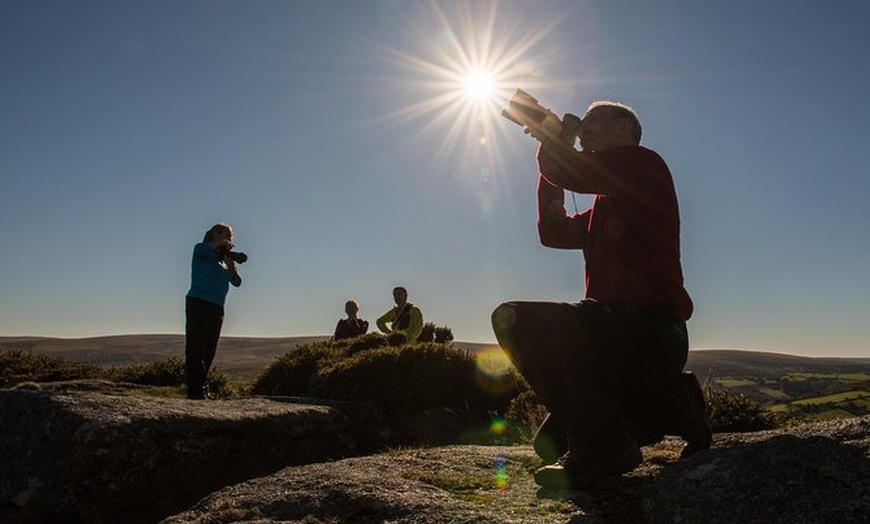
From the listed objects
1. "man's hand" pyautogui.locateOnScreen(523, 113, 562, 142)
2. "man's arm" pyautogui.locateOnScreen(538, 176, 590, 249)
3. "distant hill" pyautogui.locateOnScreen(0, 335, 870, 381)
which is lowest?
"distant hill" pyautogui.locateOnScreen(0, 335, 870, 381)

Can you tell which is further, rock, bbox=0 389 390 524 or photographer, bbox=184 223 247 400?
photographer, bbox=184 223 247 400

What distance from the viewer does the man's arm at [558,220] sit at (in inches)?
156

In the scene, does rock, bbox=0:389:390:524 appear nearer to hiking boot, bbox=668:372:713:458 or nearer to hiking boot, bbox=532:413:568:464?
hiking boot, bbox=532:413:568:464

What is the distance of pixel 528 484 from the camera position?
328cm

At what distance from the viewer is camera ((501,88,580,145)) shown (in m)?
3.51

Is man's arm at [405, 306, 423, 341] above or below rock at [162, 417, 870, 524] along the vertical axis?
above

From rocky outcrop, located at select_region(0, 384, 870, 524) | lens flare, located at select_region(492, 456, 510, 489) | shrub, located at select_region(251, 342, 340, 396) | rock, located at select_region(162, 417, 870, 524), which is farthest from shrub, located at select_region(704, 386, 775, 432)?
shrub, located at select_region(251, 342, 340, 396)

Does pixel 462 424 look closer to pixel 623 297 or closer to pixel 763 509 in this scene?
pixel 623 297

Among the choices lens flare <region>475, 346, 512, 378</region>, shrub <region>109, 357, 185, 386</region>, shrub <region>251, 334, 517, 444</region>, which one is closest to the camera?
shrub <region>251, 334, 517, 444</region>

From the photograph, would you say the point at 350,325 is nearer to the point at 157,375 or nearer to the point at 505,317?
the point at 157,375

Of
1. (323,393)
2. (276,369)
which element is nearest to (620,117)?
(323,393)

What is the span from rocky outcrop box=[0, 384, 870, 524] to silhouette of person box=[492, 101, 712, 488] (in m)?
0.20

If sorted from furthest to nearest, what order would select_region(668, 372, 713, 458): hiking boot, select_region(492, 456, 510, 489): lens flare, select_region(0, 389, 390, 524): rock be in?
1. select_region(0, 389, 390, 524): rock
2. select_region(492, 456, 510, 489): lens flare
3. select_region(668, 372, 713, 458): hiking boot

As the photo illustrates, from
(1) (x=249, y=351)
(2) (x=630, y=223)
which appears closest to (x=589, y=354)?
(2) (x=630, y=223)
